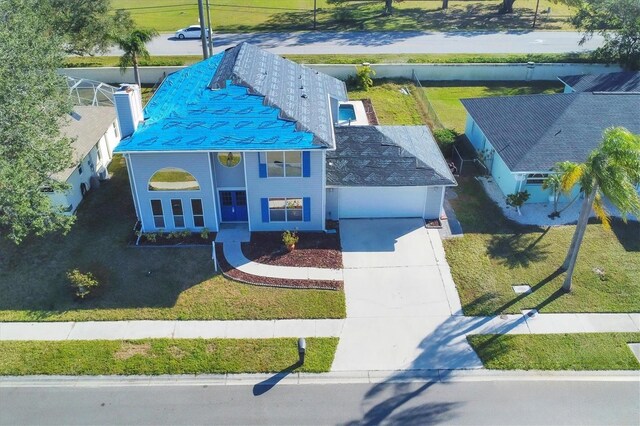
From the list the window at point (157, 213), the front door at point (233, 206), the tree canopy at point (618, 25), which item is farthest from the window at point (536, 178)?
the tree canopy at point (618, 25)

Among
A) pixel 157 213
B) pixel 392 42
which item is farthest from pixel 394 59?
pixel 157 213

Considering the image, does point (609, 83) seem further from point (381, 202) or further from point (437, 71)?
point (381, 202)

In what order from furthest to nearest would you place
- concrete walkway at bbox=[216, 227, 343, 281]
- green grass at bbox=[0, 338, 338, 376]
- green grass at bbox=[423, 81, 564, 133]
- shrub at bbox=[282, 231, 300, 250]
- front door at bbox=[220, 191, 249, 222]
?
green grass at bbox=[423, 81, 564, 133] → front door at bbox=[220, 191, 249, 222] → shrub at bbox=[282, 231, 300, 250] → concrete walkway at bbox=[216, 227, 343, 281] → green grass at bbox=[0, 338, 338, 376]

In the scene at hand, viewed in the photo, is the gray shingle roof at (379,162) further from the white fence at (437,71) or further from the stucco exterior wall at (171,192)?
the white fence at (437,71)

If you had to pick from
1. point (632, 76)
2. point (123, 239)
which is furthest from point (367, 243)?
point (632, 76)

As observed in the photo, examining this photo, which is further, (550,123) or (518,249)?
(550,123)

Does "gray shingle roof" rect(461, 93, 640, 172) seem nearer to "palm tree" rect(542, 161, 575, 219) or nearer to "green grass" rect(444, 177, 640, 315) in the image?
"palm tree" rect(542, 161, 575, 219)

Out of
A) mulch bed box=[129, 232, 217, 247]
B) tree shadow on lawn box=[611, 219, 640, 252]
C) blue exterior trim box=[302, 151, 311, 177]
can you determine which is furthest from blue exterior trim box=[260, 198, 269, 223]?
tree shadow on lawn box=[611, 219, 640, 252]
